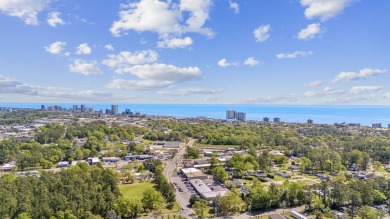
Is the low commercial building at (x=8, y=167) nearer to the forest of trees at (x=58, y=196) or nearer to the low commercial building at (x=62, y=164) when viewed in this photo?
the low commercial building at (x=62, y=164)

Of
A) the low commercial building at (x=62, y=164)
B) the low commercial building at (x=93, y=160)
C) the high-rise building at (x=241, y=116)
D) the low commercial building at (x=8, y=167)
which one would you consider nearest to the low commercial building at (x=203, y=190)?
the low commercial building at (x=93, y=160)

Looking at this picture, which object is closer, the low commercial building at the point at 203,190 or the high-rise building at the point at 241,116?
the low commercial building at the point at 203,190

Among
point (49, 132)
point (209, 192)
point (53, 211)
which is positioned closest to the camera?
point (53, 211)

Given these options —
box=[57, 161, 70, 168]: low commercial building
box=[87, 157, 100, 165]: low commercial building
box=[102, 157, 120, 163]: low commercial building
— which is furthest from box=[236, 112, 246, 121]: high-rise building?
box=[57, 161, 70, 168]: low commercial building

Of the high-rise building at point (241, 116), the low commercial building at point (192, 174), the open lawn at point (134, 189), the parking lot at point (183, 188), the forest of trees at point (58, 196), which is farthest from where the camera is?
the high-rise building at point (241, 116)

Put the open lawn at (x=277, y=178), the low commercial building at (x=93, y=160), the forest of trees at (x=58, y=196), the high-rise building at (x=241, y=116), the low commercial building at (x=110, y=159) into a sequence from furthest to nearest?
the high-rise building at (x=241, y=116) → the low commercial building at (x=110, y=159) → the low commercial building at (x=93, y=160) → the open lawn at (x=277, y=178) → the forest of trees at (x=58, y=196)

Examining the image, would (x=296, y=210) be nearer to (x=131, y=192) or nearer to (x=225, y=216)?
(x=225, y=216)

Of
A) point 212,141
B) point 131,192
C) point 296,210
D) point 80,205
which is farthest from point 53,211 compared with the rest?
point 212,141

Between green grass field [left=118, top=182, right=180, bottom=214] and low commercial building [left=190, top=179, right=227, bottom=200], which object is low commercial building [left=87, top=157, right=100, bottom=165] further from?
low commercial building [left=190, top=179, right=227, bottom=200]

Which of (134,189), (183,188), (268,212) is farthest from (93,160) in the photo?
(268,212)
